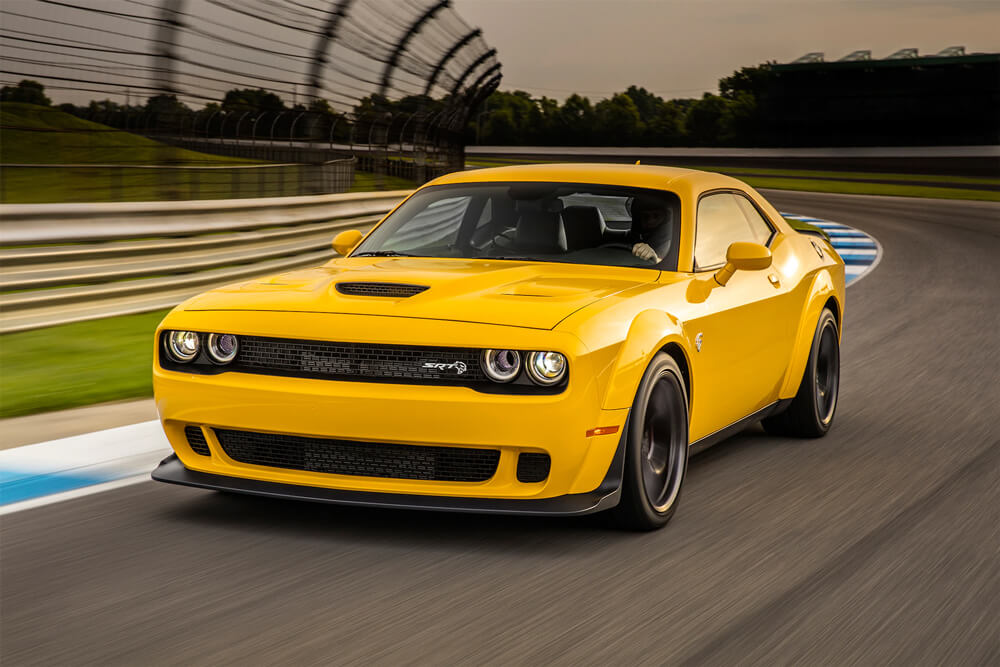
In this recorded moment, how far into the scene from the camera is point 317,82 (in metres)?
12.7

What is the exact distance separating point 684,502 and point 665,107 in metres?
60.2

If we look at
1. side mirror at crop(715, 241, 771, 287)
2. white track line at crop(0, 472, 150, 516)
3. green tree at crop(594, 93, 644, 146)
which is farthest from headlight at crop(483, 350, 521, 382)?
green tree at crop(594, 93, 644, 146)

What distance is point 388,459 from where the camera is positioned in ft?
14.5

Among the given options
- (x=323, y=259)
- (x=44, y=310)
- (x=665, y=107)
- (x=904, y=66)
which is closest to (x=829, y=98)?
(x=904, y=66)

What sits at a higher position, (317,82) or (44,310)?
(317,82)

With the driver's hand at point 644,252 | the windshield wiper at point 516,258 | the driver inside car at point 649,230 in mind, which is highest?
the driver inside car at point 649,230

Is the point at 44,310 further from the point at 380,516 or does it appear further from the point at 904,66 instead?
the point at 904,66

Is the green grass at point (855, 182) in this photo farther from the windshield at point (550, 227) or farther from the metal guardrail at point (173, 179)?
the windshield at point (550, 227)

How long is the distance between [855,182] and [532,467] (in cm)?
4283

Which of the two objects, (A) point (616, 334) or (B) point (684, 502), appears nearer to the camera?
(A) point (616, 334)

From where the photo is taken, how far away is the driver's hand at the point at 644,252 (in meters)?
5.56

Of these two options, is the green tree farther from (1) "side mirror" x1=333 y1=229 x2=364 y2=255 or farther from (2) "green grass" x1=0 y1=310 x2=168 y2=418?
(1) "side mirror" x1=333 y1=229 x2=364 y2=255

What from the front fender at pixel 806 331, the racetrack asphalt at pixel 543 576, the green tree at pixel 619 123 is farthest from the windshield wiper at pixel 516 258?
the green tree at pixel 619 123

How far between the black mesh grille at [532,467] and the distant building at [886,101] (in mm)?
53696
